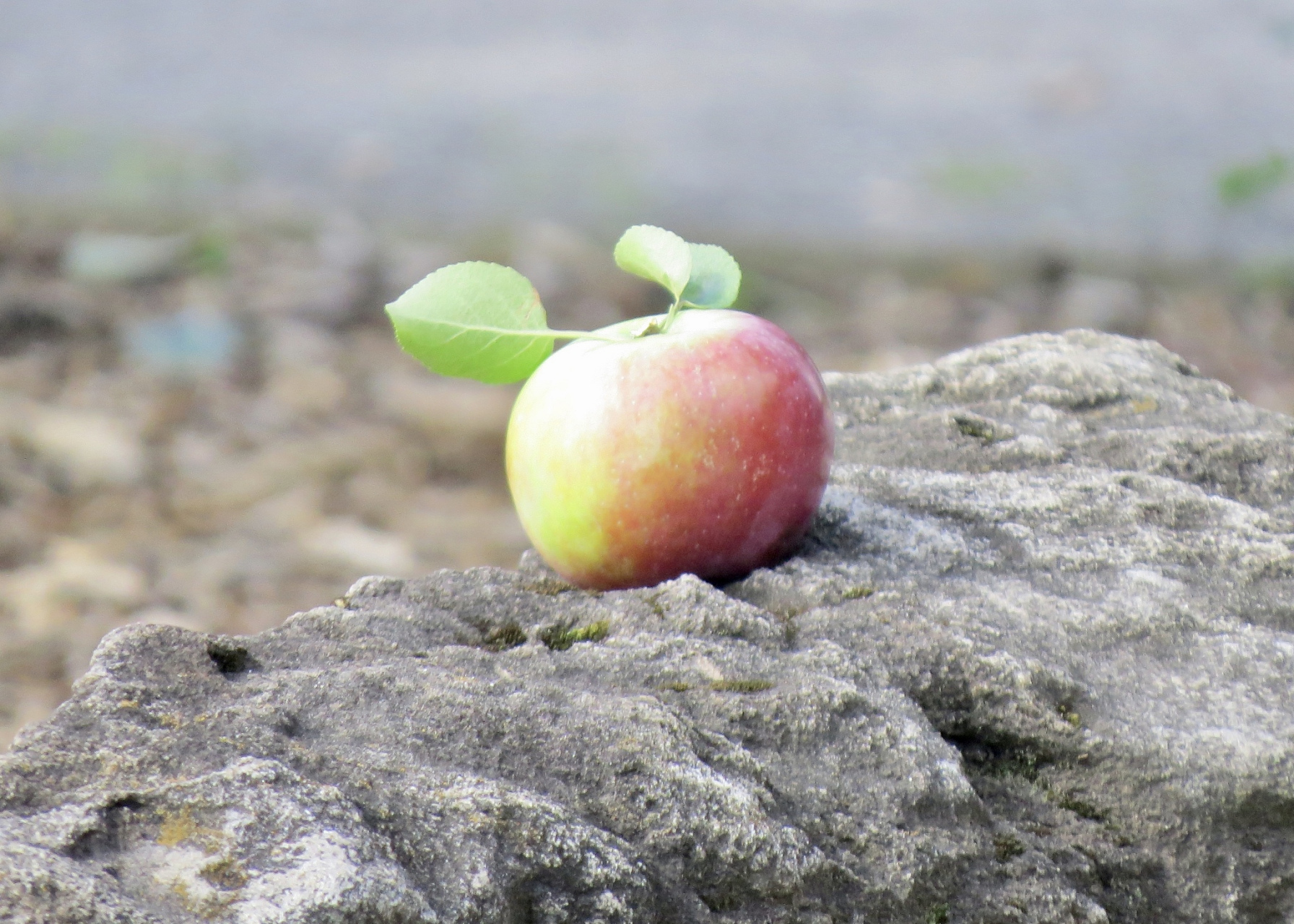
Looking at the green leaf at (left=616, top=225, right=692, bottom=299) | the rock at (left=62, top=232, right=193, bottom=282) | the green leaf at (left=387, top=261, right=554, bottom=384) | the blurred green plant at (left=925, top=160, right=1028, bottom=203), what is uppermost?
the green leaf at (left=616, top=225, right=692, bottom=299)

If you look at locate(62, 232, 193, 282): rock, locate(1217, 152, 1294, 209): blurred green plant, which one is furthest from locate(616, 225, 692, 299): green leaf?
locate(1217, 152, 1294, 209): blurred green plant

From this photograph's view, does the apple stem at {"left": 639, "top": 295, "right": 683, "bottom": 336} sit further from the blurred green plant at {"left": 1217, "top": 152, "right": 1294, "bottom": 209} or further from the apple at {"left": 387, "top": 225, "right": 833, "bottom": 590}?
the blurred green plant at {"left": 1217, "top": 152, "right": 1294, "bottom": 209}

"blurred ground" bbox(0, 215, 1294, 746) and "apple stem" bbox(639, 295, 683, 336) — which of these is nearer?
"apple stem" bbox(639, 295, 683, 336)

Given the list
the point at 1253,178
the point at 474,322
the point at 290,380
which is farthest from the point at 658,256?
the point at 1253,178

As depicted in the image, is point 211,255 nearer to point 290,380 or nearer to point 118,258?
point 118,258

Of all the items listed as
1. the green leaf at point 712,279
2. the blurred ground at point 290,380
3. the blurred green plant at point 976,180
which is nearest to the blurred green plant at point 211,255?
the blurred ground at point 290,380

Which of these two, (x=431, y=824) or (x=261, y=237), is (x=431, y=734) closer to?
(x=431, y=824)
